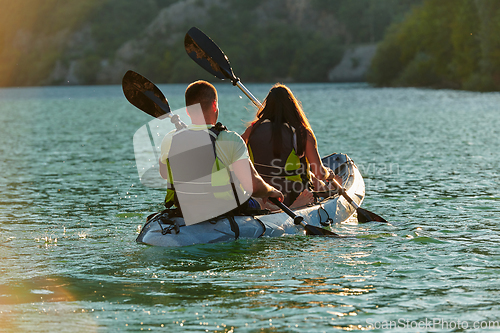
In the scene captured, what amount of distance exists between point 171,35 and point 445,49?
9870 centimetres

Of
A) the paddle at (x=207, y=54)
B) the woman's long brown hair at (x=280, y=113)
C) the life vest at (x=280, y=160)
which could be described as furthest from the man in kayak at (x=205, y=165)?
the paddle at (x=207, y=54)

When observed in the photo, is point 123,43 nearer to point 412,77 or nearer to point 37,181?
point 412,77

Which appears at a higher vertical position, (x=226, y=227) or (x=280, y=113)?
(x=280, y=113)

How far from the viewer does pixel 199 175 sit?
273 inches

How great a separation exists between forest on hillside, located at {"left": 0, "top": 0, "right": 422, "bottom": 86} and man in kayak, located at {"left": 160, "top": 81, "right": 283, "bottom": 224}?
11469 cm

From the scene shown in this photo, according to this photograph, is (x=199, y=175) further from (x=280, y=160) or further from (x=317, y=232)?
(x=317, y=232)

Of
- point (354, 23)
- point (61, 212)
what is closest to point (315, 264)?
point (61, 212)

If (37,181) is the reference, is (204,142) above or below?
above

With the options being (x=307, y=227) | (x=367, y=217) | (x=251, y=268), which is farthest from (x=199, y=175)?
(x=367, y=217)

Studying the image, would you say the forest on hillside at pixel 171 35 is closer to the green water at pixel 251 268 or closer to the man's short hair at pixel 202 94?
the green water at pixel 251 268

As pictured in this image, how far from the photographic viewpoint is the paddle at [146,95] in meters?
7.85

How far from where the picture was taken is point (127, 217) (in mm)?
9773

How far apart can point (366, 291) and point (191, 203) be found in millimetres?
2404

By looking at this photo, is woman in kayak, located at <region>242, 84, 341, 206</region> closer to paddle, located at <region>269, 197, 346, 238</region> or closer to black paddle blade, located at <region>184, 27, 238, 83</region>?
paddle, located at <region>269, 197, 346, 238</region>
